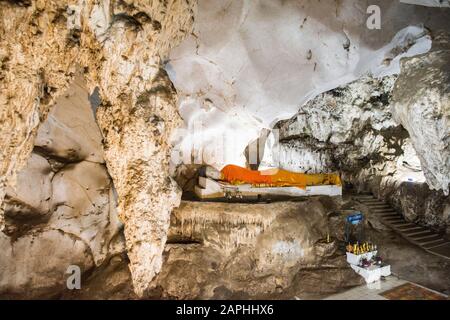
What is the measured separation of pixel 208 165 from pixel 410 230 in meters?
8.46

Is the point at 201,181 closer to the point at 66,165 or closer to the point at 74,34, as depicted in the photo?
the point at 66,165

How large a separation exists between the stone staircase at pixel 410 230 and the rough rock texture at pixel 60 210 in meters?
10.4

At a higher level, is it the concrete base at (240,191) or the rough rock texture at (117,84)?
the rough rock texture at (117,84)

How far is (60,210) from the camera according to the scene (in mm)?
10938

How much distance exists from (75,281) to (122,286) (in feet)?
5.53

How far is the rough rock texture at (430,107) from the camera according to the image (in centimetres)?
988

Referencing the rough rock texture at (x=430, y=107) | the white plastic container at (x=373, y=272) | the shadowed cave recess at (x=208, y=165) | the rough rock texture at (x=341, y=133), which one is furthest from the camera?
the rough rock texture at (x=341, y=133)

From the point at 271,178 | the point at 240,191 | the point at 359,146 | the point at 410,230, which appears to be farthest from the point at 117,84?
the point at 359,146

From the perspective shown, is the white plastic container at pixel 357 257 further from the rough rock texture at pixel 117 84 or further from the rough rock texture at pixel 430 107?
the rough rock texture at pixel 117 84

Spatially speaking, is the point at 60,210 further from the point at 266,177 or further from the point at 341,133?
the point at 341,133

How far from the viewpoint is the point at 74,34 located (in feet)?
24.3

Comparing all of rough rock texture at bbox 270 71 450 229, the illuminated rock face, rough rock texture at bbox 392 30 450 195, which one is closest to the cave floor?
rough rock texture at bbox 392 30 450 195

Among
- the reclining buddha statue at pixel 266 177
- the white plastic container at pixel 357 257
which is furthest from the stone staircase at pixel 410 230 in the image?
the white plastic container at pixel 357 257
